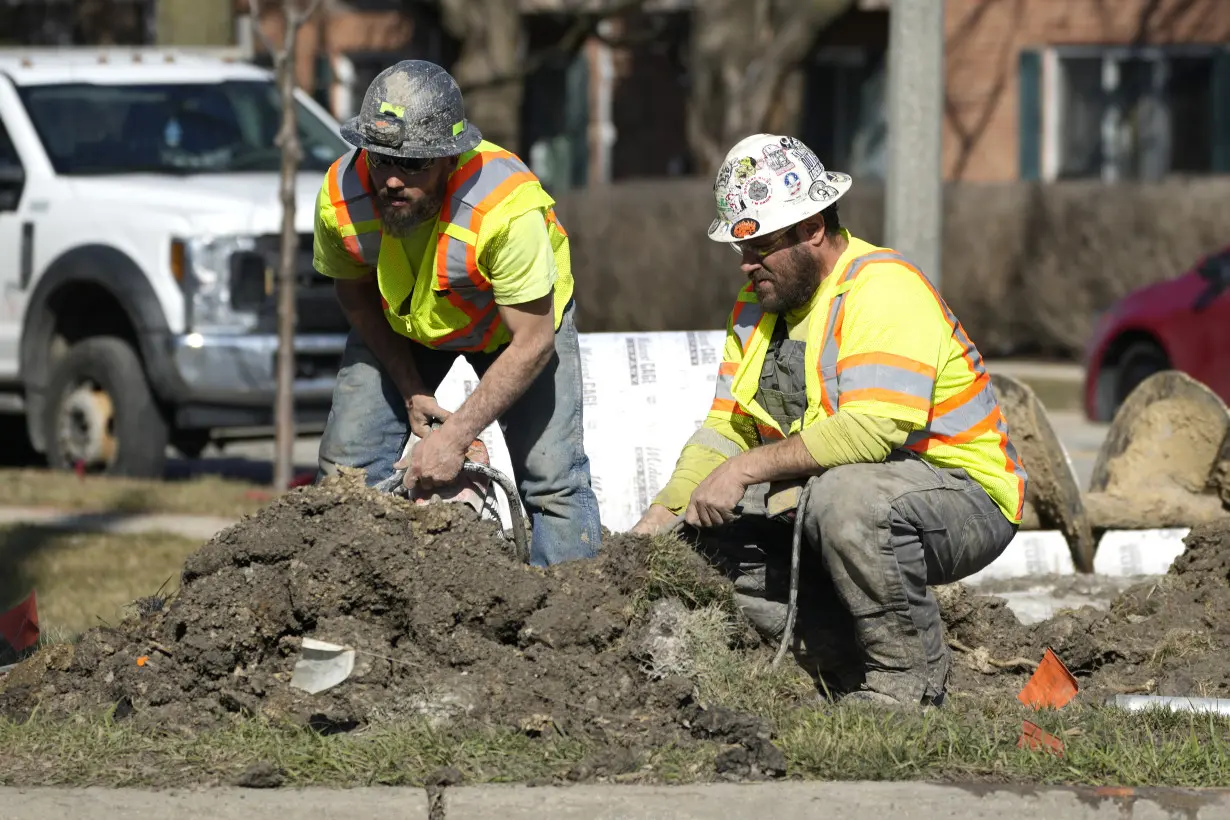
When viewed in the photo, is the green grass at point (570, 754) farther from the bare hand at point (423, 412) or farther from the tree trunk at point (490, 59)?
the tree trunk at point (490, 59)

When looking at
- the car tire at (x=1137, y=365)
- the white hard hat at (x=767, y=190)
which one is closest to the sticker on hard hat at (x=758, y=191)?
the white hard hat at (x=767, y=190)

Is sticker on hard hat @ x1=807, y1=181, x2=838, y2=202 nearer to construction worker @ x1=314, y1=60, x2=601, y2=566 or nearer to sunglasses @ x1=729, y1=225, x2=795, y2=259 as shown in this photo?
sunglasses @ x1=729, y1=225, x2=795, y2=259

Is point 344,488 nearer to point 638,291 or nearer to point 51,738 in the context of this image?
point 51,738

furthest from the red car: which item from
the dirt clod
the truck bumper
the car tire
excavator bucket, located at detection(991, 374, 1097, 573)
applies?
the dirt clod

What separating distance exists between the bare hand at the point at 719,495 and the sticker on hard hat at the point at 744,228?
1.99 ft

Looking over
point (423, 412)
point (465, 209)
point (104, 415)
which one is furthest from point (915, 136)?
point (104, 415)

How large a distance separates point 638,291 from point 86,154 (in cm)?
755

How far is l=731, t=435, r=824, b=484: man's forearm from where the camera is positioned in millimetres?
4965

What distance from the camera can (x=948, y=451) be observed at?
510 centimetres

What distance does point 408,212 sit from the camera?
5066 millimetres

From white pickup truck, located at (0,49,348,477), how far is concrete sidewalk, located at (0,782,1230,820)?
5.52 meters

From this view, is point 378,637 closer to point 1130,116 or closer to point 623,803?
point 623,803

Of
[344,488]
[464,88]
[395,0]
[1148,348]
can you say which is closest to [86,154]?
[344,488]

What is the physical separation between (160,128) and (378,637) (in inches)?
247
